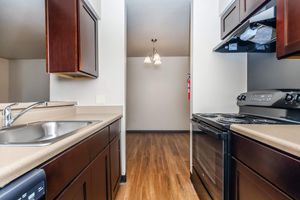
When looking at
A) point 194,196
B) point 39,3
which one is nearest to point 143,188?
point 194,196

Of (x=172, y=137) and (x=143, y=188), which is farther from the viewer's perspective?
Answer: (x=172, y=137)

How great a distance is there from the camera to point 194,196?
7.61ft

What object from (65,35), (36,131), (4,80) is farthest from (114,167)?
(65,35)

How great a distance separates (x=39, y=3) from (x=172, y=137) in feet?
14.3

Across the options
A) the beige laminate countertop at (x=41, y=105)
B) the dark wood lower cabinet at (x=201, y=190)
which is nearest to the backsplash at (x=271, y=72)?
the dark wood lower cabinet at (x=201, y=190)

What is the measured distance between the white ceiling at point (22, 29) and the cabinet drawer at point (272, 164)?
1.94 m

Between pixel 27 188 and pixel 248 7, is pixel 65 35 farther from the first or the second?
pixel 27 188

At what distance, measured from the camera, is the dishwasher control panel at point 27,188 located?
533mm

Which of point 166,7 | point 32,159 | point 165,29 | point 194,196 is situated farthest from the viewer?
point 165,29

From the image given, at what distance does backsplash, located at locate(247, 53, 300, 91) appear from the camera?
170 cm

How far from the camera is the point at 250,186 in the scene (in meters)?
1.14

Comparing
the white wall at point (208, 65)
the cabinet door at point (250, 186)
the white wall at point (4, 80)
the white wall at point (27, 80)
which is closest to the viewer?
the cabinet door at point (250, 186)

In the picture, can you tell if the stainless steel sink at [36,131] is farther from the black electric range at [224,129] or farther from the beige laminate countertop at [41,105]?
the black electric range at [224,129]

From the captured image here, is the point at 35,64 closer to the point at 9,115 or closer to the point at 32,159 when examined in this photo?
the point at 9,115
